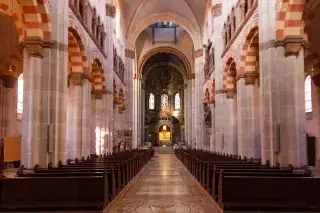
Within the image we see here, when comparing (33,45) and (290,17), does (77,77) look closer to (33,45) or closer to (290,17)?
(33,45)

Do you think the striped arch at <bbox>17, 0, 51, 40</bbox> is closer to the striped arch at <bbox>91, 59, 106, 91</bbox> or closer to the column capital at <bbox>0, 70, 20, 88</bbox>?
the column capital at <bbox>0, 70, 20, 88</bbox>

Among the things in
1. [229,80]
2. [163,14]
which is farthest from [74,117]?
[163,14]

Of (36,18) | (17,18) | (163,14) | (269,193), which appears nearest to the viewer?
(269,193)

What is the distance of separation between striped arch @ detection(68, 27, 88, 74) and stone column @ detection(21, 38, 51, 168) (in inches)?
205

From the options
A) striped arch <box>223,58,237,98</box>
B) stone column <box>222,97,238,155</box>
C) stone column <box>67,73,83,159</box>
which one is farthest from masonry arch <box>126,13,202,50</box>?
stone column <box>67,73,83,159</box>

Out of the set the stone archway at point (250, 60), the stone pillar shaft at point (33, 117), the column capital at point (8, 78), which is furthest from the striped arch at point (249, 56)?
the column capital at point (8, 78)

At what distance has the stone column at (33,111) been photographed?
1279cm

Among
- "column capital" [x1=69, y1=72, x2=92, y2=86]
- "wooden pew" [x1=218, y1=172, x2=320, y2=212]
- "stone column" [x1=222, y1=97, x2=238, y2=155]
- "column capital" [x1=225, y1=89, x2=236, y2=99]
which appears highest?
"column capital" [x1=69, y1=72, x2=92, y2=86]

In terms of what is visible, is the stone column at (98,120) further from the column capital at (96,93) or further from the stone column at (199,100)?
the stone column at (199,100)

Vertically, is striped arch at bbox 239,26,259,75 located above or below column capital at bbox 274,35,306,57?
above

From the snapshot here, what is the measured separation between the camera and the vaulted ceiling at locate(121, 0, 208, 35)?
36.3m

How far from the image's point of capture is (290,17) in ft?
42.4

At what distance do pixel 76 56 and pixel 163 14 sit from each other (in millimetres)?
23406

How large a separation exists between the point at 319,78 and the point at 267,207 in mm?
15810
